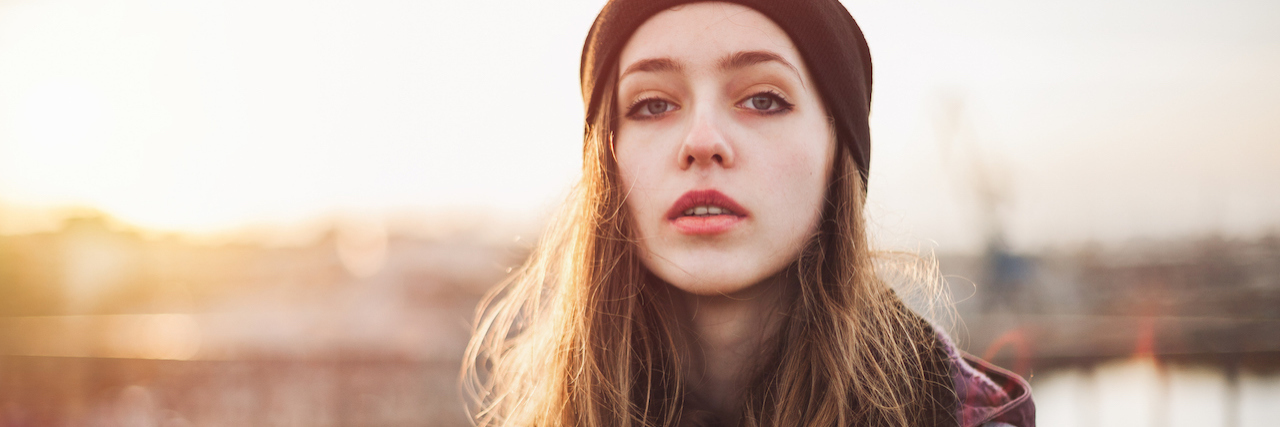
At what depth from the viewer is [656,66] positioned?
5.42 ft

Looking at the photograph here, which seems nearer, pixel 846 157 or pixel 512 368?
pixel 846 157

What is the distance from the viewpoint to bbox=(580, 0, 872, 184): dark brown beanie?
1.68 metres

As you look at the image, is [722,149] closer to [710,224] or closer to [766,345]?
[710,224]

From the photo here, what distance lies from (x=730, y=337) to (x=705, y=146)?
0.56m

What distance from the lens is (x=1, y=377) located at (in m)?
9.26

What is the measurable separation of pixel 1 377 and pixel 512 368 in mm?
11367

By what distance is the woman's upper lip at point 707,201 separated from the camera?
5.09ft

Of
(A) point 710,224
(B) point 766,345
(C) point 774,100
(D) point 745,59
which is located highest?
(D) point 745,59

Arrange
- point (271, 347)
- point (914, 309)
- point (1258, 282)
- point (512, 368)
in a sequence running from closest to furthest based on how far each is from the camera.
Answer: point (914, 309)
point (512, 368)
point (1258, 282)
point (271, 347)

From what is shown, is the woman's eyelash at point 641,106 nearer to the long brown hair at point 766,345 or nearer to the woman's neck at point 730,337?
the long brown hair at point 766,345

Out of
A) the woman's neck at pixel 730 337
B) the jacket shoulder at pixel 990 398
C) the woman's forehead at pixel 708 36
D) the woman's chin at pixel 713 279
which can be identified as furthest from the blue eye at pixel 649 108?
the jacket shoulder at pixel 990 398

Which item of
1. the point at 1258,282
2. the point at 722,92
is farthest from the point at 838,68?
the point at 1258,282

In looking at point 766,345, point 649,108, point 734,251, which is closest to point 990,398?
point 766,345

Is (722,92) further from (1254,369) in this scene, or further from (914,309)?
(1254,369)
